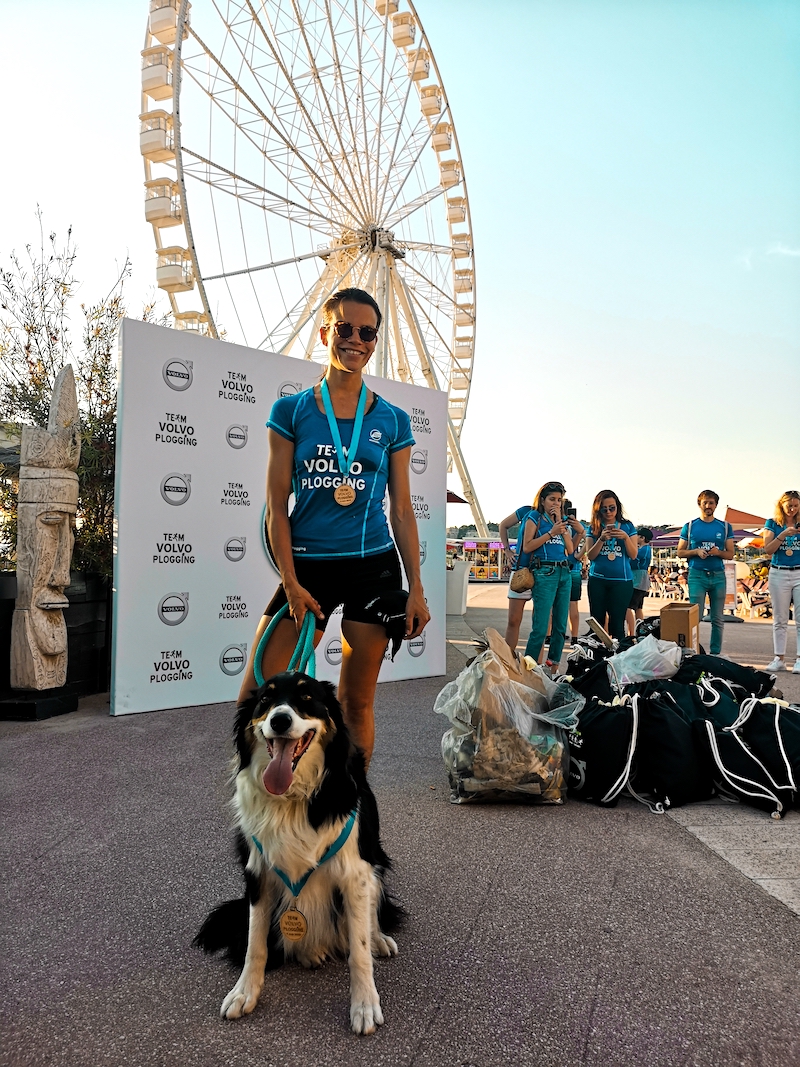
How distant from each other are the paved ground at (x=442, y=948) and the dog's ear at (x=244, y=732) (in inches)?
23.6

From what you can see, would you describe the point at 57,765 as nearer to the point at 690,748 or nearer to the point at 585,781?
the point at 585,781

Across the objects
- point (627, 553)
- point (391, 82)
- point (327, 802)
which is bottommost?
point (327, 802)

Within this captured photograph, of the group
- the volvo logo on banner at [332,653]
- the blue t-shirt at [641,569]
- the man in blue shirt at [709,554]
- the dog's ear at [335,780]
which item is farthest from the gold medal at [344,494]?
the blue t-shirt at [641,569]

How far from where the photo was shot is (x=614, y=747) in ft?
10.6

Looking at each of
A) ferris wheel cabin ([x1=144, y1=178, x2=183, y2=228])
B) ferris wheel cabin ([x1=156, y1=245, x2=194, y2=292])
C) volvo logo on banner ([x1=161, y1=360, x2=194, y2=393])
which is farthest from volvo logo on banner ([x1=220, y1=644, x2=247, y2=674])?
ferris wheel cabin ([x1=144, y1=178, x2=183, y2=228])

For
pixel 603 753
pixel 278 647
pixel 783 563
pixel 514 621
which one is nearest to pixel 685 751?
pixel 603 753

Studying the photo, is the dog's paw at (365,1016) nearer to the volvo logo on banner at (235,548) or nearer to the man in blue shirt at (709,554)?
the volvo logo on banner at (235,548)

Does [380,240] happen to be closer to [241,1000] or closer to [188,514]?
[188,514]

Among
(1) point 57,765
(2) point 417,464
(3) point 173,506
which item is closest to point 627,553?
(2) point 417,464

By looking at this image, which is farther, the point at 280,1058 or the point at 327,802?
the point at 327,802

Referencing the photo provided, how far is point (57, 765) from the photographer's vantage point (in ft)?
12.9

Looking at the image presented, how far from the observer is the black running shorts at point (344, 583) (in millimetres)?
2219

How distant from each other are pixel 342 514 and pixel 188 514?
11.5 feet

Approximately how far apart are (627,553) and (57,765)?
16.3ft
